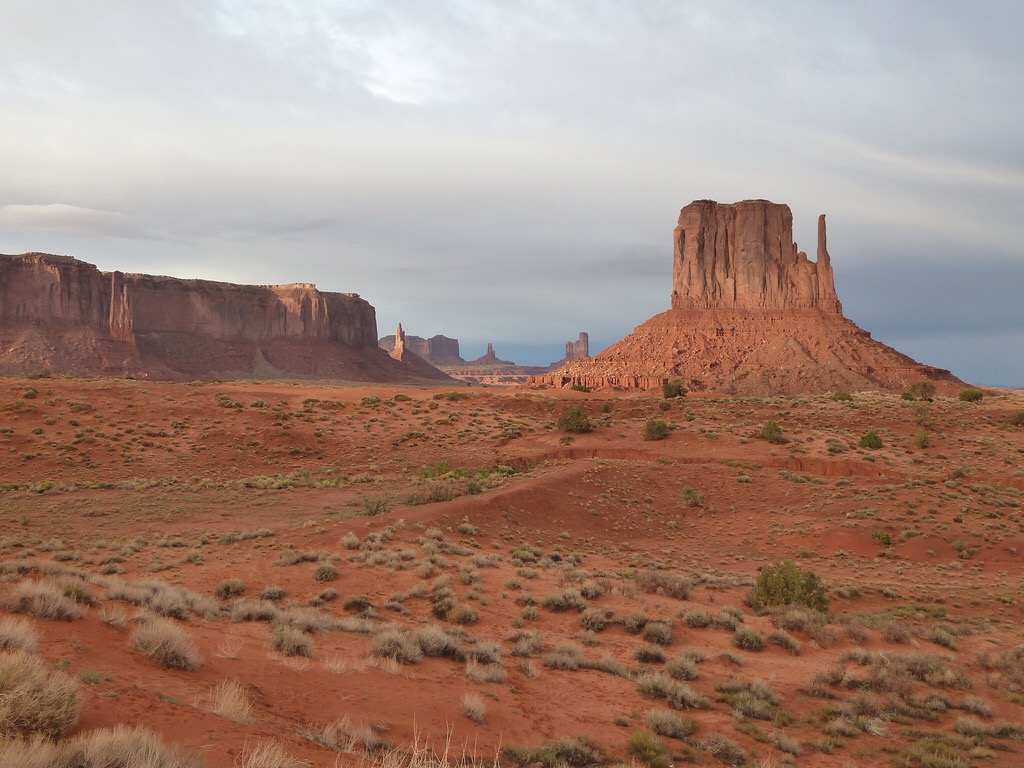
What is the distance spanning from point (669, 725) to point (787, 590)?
29.0 ft

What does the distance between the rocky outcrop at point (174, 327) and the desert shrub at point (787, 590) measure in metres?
112

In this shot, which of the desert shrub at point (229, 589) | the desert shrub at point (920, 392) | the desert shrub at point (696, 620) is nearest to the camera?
the desert shrub at point (229, 589)

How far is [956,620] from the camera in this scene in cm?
1600

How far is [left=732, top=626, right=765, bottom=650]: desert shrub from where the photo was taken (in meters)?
12.9

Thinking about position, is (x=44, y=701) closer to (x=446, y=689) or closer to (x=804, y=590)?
(x=446, y=689)

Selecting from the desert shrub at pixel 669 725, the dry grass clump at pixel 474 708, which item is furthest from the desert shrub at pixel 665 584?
the dry grass clump at pixel 474 708

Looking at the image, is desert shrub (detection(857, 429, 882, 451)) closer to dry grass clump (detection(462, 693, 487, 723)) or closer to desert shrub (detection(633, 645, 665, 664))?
desert shrub (detection(633, 645, 665, 664))

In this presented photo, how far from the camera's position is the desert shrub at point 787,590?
15766mm

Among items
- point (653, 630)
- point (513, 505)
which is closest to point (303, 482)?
point (513, 505)

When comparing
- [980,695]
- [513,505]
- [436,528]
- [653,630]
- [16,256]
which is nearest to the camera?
[980,695]

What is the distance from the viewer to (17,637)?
252 inches

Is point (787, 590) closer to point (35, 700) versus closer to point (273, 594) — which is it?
point (273, 594)

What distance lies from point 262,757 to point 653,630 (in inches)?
361

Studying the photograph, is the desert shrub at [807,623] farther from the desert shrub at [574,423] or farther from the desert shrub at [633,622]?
the desert shrub at [574,423]
